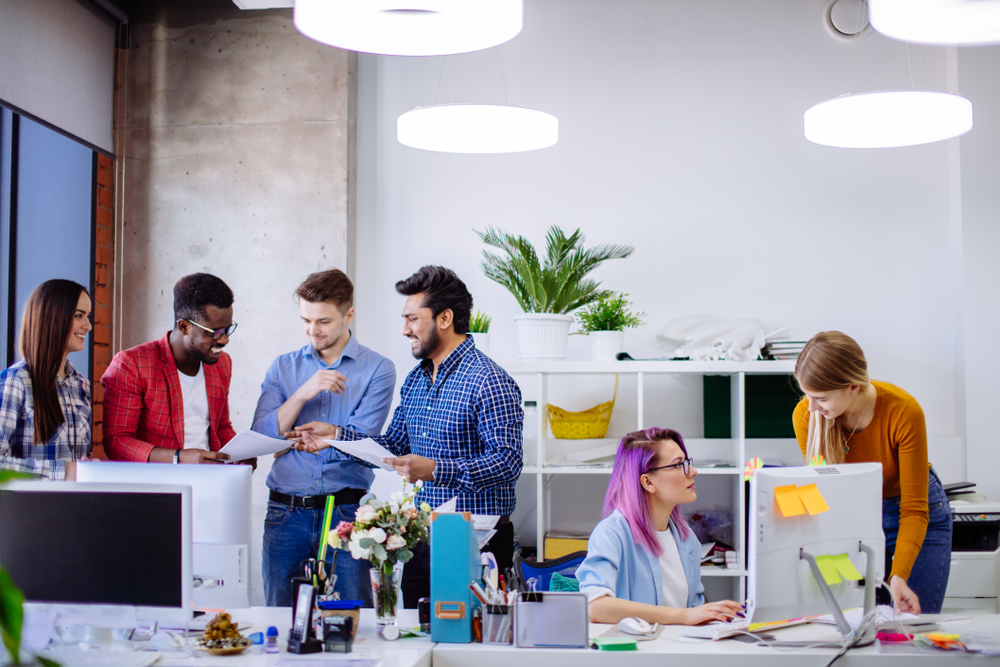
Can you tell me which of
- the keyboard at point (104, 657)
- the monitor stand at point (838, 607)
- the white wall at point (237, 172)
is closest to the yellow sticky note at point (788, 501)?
the monitor stand at point (838, 607)

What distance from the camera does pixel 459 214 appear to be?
14.5 feet

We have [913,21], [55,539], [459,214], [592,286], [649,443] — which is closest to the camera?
[55,539]

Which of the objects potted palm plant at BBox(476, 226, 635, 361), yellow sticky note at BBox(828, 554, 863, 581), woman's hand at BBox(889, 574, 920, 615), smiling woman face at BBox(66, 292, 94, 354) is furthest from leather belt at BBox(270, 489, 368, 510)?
woman's hand at BBox(889, 574, 920, 615)

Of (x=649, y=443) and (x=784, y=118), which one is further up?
(x=784, y=118)

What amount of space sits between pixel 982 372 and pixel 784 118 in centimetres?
170

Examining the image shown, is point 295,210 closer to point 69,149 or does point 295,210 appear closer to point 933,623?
point 69,149

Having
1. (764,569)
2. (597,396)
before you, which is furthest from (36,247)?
(764,569)

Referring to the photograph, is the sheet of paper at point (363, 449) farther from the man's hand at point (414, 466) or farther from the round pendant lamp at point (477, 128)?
the round pendant lamp at point (477, 128)

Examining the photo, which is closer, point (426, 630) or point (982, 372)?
point (426, 630)

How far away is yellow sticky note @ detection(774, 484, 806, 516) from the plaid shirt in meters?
2.17

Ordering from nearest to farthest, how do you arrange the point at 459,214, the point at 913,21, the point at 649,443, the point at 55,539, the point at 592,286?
the point at 55,539, the point at 913,21, the point at 649,443, the point at 592,286, the point at 459,214

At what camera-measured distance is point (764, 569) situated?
185 centimetres

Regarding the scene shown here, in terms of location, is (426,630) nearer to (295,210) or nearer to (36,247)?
(295,210)

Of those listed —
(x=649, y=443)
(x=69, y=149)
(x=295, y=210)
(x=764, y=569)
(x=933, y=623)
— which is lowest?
(x=933, y=623)
